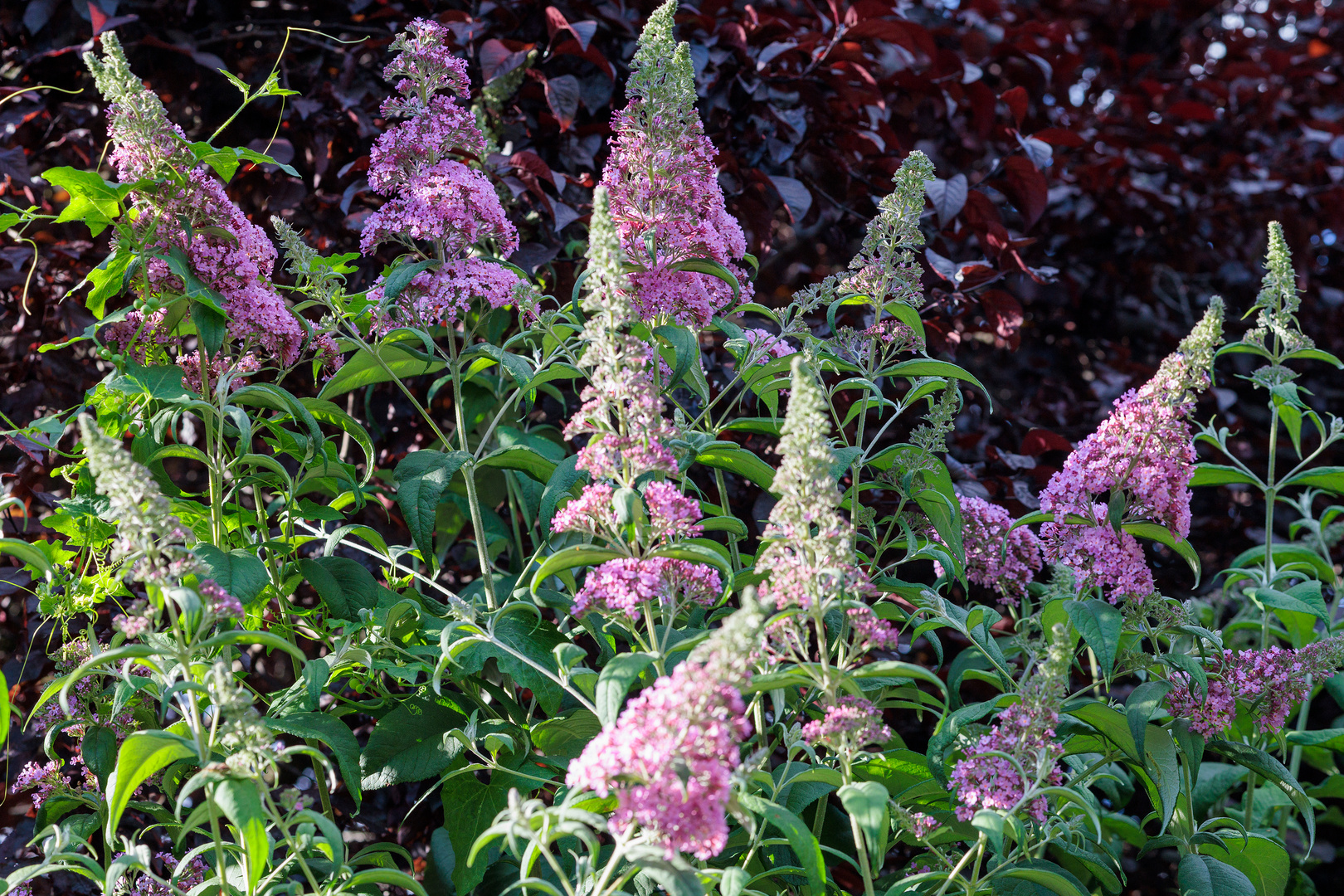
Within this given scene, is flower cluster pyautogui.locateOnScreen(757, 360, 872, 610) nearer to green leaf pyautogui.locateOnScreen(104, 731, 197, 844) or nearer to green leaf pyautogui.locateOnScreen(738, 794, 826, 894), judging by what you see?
green leaf pyautogui.locateOnScreen(738, 794, 826, 894)

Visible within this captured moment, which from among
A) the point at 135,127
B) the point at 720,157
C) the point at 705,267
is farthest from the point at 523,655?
the point at 720,157

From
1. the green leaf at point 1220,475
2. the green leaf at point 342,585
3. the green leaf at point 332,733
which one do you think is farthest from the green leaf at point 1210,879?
the green leaf at point 342,585

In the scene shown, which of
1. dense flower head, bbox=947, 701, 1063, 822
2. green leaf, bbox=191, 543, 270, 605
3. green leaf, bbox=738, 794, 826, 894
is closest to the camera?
green leaf, bbox=738, 794, 826, 894

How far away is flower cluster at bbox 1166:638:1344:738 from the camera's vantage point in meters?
1.83

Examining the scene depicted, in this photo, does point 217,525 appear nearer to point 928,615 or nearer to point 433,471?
point 433,471

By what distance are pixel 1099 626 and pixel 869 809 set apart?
2.02 feet

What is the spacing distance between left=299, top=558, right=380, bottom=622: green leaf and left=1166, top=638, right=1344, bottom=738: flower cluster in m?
1.45

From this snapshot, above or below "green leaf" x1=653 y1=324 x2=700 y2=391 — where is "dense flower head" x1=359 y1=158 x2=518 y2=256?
above

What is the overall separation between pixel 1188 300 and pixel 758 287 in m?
2.09

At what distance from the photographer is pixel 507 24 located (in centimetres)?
288

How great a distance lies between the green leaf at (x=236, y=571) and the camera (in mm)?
1598

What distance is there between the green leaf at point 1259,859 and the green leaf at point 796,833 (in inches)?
40.4

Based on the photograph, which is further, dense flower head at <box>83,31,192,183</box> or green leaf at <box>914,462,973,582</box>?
green leaf at <box>914,462,973,582</box>

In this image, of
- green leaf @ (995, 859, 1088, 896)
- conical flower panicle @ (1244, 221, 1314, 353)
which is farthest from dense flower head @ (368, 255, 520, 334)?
conical flower panicle @ (1244, 221, 1314, 353)
